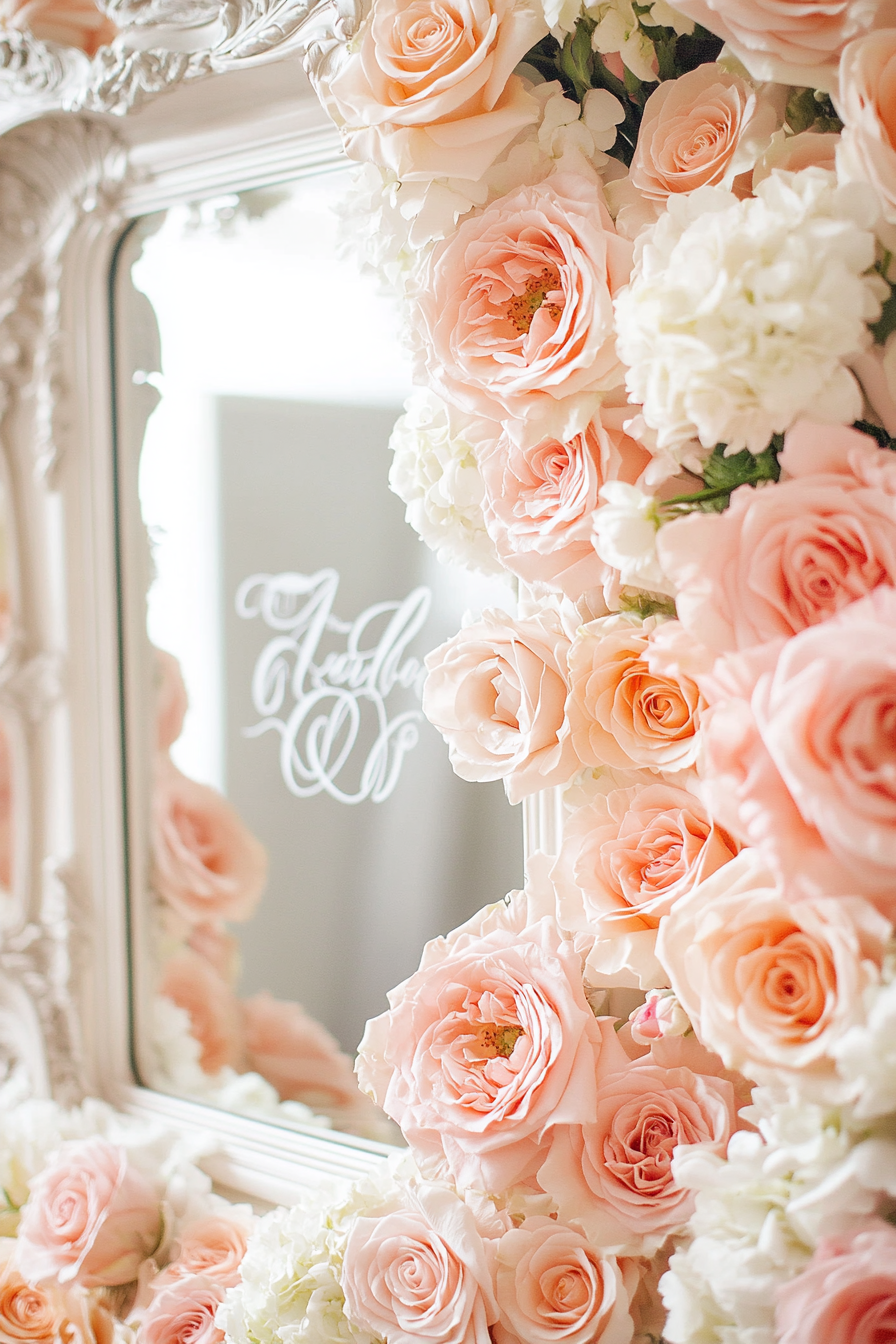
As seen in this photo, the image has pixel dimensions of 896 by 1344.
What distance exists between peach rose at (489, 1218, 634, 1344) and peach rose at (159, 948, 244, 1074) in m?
0.51

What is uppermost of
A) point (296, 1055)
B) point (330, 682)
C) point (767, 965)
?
point (330, 682)

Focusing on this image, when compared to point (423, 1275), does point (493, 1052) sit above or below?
above

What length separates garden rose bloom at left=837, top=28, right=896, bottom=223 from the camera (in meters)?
0.59

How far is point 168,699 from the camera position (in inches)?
50.2

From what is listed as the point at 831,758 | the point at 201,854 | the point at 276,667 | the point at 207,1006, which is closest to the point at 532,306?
the point at 831,758

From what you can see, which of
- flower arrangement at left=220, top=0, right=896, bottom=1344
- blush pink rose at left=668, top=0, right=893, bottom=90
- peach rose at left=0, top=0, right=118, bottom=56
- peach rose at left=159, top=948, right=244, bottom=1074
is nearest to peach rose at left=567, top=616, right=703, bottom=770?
flower arrangement at left=220, top=0, right=896, bottom=1344

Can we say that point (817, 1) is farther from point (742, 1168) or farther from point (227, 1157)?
point (227, 1157)

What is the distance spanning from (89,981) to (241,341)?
0.81 meters

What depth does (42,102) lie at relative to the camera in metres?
1.13

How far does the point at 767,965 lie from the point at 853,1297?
0.18 m

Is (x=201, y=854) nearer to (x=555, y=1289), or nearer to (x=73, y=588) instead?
(x=73, y=588)

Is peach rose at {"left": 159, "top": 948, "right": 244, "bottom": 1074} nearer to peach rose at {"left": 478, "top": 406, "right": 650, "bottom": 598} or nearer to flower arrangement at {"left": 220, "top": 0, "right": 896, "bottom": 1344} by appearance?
flower arrangement at {"left": 220, "top": 0, "right": 896, "bottom": 1344}

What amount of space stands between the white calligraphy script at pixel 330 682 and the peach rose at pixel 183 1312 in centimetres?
50

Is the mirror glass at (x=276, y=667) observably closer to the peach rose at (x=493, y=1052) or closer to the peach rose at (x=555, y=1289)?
the peach rose at (x=493, y=1052)
